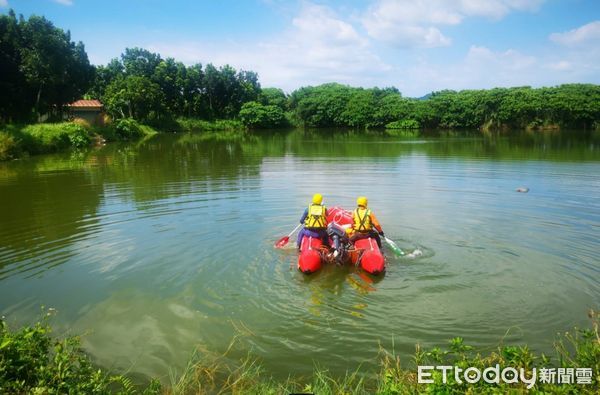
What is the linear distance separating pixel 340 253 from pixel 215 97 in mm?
78451

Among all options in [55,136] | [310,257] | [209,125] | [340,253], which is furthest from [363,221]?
[209,125]

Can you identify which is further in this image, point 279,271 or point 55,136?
point 55,136

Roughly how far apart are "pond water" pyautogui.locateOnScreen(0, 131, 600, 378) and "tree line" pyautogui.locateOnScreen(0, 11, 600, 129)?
2532 cm

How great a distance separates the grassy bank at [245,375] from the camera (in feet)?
15.4

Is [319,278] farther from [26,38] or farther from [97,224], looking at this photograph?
[26,38]

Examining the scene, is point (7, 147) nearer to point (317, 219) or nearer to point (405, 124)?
point (317, 219)

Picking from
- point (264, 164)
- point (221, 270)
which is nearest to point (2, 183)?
A: point (264, 164)

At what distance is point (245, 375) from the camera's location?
6.53 meters

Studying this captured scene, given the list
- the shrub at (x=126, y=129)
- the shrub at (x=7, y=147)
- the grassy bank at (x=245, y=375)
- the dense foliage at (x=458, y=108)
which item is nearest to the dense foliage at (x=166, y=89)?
the shrub at (x=126, y=129)

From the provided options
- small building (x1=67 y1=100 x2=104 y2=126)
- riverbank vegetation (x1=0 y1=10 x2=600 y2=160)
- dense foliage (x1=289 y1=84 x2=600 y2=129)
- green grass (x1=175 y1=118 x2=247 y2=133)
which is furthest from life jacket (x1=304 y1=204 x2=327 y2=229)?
dense foliage (x1=289 y1=84 x2=600 y2=129)

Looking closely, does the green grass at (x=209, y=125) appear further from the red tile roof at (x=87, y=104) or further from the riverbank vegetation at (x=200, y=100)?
the red tile roof at (x=87, y=104)

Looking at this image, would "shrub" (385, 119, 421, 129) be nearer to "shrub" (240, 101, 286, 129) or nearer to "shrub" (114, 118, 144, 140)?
"shrub" (240, 101, 286, 129)

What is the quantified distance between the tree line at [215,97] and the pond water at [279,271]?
25.3 meters

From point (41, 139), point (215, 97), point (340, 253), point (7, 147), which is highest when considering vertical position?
point (215, 97)
